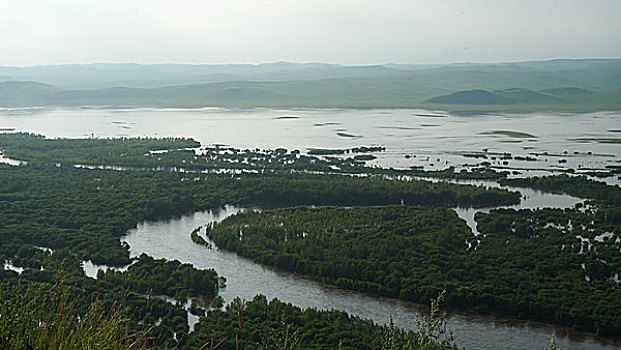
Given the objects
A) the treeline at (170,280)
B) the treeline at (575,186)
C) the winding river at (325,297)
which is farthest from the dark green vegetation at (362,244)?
the treeline at (575,186)

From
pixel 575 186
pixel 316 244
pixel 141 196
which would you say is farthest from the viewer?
pixel 575 186

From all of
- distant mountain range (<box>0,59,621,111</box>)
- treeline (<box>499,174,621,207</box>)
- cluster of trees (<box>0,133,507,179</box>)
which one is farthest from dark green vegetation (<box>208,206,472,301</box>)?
distant mountain range (<box>0,59,621,111</box>)

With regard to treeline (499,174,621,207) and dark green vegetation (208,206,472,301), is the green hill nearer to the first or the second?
treeline (499,174,621,207)

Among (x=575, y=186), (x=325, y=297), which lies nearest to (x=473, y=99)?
(x=575, y=186)

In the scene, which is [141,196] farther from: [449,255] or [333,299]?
[449,255]

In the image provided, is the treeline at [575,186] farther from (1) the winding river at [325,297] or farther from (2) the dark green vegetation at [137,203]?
(1) the winding river at [325,297]

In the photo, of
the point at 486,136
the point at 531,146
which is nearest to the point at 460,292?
the point at 531,146

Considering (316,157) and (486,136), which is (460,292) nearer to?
(316,157)
